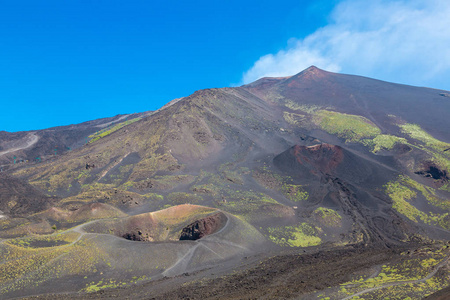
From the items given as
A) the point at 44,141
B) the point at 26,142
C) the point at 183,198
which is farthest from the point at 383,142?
the point at 26,142

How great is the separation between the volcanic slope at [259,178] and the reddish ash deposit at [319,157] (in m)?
0.26

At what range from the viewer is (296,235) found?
42500 mm

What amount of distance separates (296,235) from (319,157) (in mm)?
28531

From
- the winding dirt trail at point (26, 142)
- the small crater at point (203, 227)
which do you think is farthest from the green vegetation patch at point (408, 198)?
the winding dirt trail at point (26, 142)

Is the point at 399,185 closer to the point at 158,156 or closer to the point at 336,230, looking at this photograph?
the point at 336,230

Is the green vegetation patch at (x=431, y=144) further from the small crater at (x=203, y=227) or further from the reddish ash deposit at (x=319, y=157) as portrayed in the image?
the small crater at (x=203, y=227)

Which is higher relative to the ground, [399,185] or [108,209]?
[108,209]

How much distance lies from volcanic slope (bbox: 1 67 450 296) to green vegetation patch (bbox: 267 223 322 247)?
0.16 metres

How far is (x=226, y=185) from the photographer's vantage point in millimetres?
58031

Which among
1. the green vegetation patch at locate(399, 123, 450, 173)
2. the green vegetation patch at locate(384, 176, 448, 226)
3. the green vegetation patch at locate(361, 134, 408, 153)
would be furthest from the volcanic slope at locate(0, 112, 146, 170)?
the green vegetation patch at locate(399, 123, 450, 173)

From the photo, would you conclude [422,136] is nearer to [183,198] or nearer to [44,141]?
[183,198]

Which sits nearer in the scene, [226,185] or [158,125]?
[226,185]

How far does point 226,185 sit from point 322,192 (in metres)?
17.7

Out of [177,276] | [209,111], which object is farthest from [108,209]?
[209,111]
